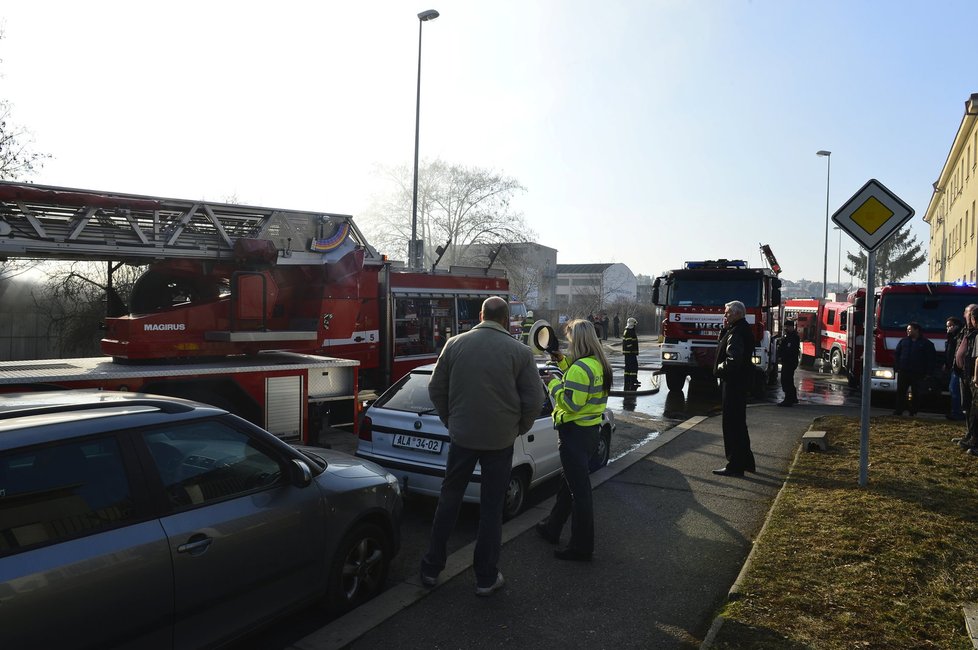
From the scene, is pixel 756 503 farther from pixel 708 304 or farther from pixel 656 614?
pixel 708 304

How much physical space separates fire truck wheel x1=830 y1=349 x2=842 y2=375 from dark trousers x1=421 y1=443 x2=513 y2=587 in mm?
19090

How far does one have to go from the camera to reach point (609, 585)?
435 cm

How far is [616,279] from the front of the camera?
103000 mm

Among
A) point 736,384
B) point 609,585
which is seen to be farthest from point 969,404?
point 609,585

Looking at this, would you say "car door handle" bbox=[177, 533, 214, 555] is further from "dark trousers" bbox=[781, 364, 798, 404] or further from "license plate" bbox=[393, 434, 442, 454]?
"dark trousers" bbox=[781, 364, 798, 404]

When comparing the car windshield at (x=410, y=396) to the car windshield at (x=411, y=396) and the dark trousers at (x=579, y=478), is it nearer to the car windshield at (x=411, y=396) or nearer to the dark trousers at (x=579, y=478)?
the car windshield at (x=411, y=396)

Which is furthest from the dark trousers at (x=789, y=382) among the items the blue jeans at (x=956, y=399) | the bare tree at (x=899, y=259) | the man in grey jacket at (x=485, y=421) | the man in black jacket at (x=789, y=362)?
the bare tree at (x=899, y=259)

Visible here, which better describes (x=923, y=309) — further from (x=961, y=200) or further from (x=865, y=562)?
(x=961, y=200)

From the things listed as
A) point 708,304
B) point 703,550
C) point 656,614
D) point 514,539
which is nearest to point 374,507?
point 514,539

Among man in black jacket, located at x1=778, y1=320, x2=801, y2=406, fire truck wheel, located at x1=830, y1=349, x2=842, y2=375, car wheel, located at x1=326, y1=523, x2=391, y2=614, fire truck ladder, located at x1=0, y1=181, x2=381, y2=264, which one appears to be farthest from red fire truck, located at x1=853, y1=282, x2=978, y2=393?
car wheel, located at x1=326, y1=523, x2=391, y2=614

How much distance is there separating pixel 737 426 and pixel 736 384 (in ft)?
1.47

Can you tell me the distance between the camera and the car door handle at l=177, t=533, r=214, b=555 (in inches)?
119

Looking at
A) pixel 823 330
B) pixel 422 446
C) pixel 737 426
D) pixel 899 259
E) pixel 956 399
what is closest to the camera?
pixel 422 446

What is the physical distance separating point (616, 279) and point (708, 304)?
3555 inches
